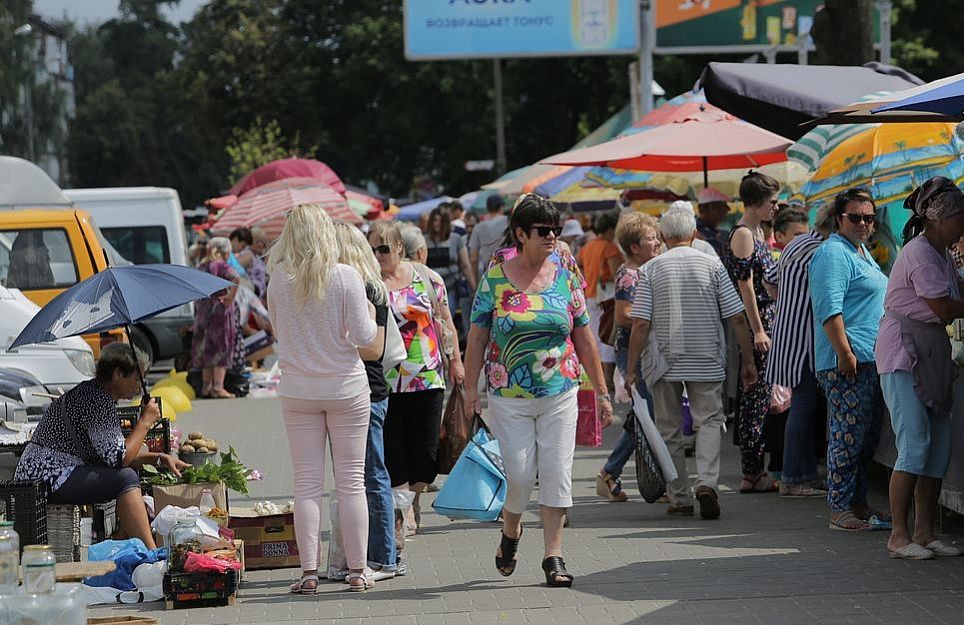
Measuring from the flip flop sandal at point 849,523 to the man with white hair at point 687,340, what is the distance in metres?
0.75

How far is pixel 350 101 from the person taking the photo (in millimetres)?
51344

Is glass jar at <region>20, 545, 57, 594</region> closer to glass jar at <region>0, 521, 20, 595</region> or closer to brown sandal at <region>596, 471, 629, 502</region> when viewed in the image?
glass jar at <region>0, 521, 20, 595</region>

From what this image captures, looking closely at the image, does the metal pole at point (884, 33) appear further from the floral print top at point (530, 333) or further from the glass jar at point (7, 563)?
the glass jar at point (7, 563)

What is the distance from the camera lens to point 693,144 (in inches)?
491

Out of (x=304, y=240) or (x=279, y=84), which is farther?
(x=279, y=84)

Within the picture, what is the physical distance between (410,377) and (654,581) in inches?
63.9

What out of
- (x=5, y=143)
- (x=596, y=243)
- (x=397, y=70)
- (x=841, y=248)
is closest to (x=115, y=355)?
(x=841, y=248)

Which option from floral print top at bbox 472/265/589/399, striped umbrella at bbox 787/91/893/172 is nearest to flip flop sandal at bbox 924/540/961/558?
floral print top at bbox 472/265/589/399

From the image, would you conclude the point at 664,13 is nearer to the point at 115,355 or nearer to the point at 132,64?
the point at 115,355

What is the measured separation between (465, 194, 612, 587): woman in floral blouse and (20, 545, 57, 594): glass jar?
2.45 m

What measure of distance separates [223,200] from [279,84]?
21463 mm

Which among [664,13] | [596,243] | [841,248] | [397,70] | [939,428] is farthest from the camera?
[397,70]

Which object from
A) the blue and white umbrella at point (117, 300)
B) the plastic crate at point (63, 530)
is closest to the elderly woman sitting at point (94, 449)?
the plastic crate at point (63, 530)

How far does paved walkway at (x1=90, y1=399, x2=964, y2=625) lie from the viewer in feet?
21.8
